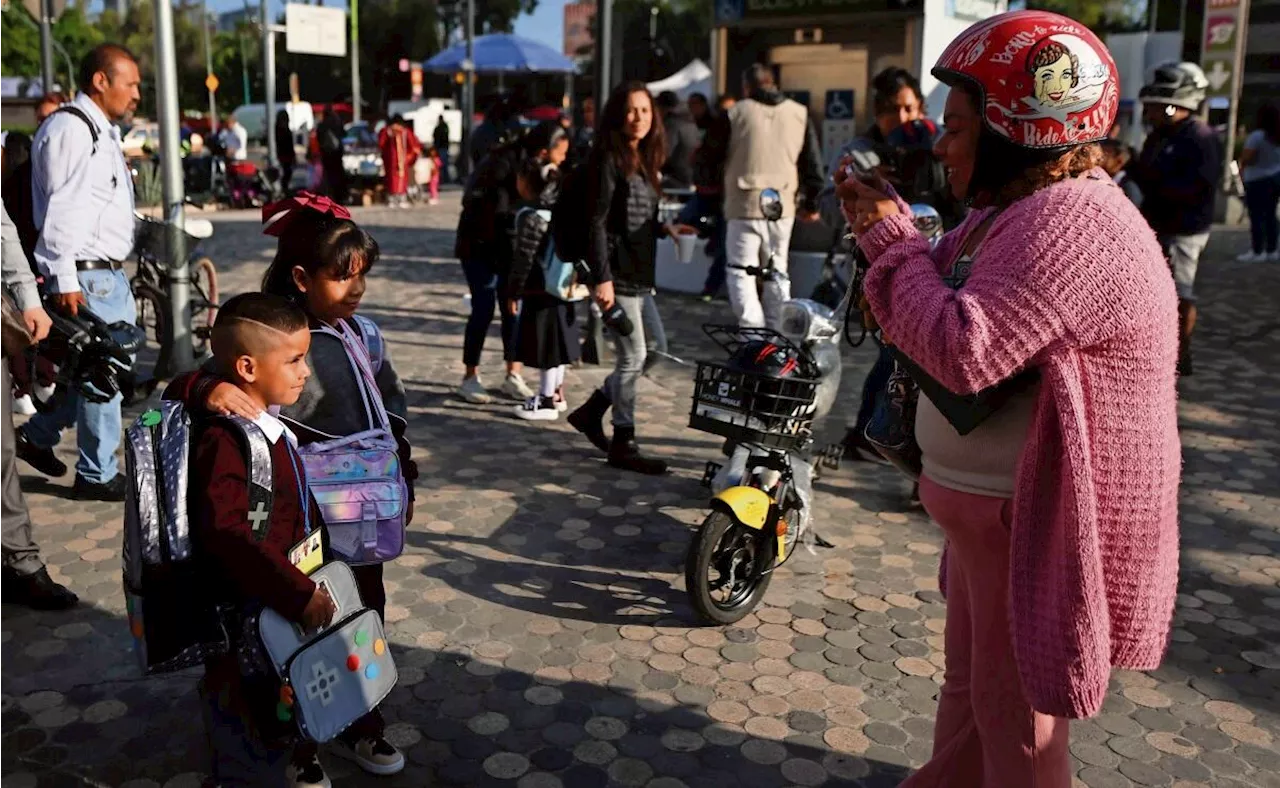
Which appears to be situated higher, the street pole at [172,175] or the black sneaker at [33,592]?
the street pole at [172,175]

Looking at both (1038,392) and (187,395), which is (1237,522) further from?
(187,395)

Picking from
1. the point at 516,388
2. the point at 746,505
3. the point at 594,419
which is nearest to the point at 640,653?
the point at 746,505

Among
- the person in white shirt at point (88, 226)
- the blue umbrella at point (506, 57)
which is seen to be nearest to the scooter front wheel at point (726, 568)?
the person in white shirt at point (88, 226)

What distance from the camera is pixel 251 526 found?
2.60m

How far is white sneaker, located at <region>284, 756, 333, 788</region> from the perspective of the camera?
9.66 feet

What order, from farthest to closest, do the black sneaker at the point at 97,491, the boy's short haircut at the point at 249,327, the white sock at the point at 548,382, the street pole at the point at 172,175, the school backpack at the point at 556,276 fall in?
the street pole at the point at 172,175 < the white sock at the point at 548,382 < the school backpack at the point at 556,276 < the black sneaker at the point at 97,491 < the boy's short haircut at the point at 249,327

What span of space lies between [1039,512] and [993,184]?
24.5 inches

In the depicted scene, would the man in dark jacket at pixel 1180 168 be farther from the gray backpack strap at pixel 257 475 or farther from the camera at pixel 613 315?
the gray backpack strap at pixel 257 475

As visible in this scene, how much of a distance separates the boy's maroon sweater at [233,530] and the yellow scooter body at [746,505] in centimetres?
183

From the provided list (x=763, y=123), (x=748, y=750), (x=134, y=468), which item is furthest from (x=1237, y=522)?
(x=134, y=468)

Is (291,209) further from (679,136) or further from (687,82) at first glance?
(687,82)

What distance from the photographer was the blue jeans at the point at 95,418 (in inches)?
210

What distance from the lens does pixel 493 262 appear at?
7543 mm

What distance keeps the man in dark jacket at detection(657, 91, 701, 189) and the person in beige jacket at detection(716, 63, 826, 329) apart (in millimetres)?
3513
